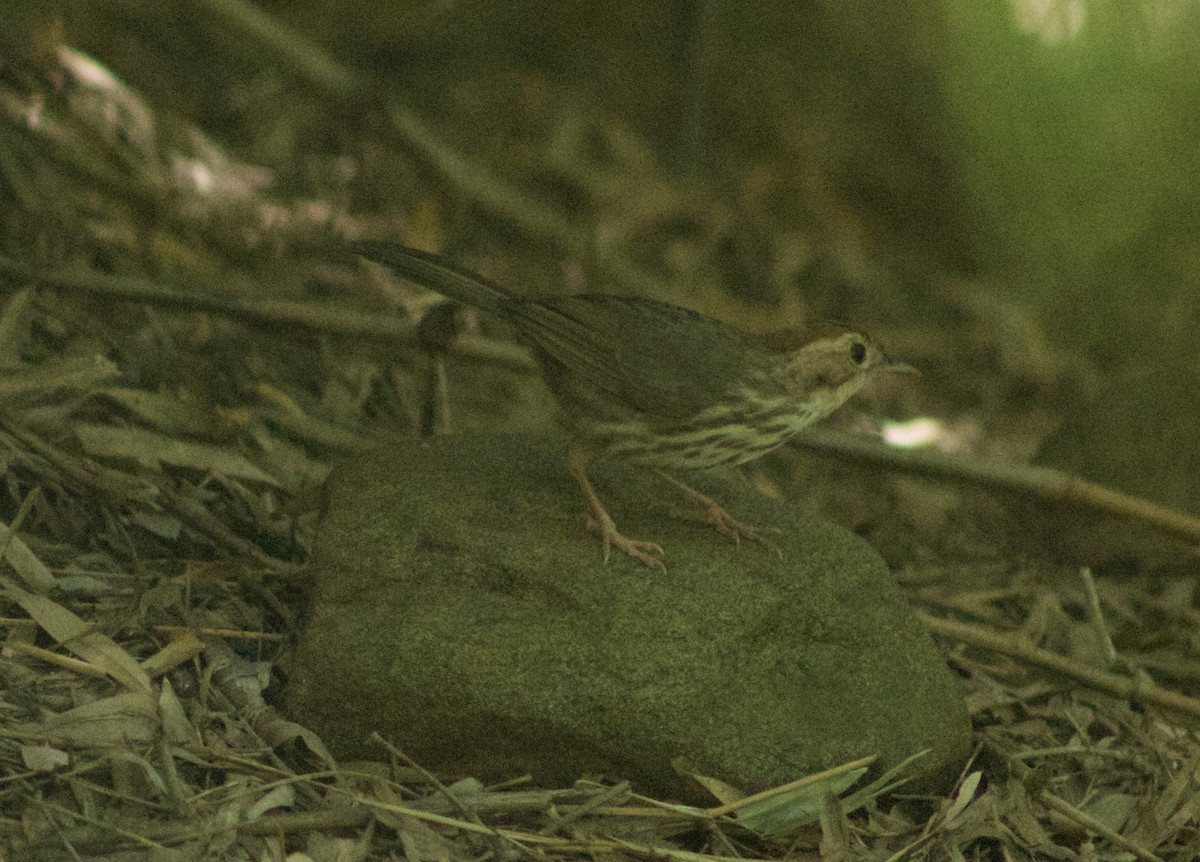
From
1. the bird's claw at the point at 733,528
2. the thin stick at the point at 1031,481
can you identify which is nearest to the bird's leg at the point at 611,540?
the bird's claw at the point at 733,528

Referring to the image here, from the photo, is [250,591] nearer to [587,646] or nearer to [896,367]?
[587,646]

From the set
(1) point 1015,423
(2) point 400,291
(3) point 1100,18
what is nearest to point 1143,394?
(1) point 1015,423

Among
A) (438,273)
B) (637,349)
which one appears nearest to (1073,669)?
(637,349)

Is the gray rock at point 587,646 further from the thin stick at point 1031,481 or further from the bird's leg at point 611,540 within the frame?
the thin stick at point 1031,481

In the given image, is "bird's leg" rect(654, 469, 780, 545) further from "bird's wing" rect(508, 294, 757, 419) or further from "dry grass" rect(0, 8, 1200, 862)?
"dry grass" rect(0, 8, 1200, 862)

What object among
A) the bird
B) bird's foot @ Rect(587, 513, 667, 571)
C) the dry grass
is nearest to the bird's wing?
the bird

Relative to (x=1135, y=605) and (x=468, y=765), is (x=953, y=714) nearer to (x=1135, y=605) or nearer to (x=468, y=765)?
(x=468, y=765)
